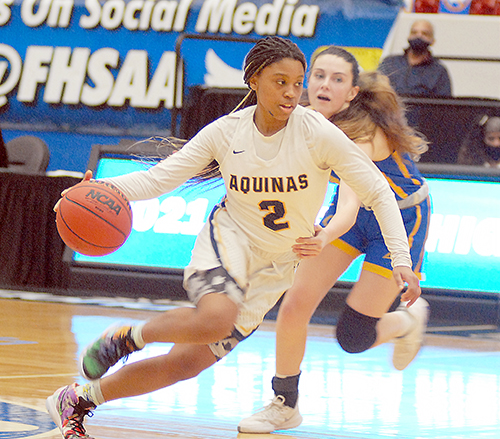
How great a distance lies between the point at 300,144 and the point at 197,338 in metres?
0.80

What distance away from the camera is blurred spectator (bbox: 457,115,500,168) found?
779 centimetres

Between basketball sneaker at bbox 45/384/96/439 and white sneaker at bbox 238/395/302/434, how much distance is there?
74 cm

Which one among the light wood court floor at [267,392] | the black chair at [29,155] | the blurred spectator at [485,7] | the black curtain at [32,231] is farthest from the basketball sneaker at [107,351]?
the blurred spectator at [485,7]

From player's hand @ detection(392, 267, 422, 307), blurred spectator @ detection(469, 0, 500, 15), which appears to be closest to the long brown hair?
player's hand @ detection(392, 267, 422, 307)

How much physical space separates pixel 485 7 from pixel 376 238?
8.26 m

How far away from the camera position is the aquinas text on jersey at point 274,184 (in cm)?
293

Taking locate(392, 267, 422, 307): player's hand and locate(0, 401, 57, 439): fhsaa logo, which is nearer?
locate(392, 267, 422, 307): player's hand

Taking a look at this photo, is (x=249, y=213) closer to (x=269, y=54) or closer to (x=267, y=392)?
(x=269, y=54)

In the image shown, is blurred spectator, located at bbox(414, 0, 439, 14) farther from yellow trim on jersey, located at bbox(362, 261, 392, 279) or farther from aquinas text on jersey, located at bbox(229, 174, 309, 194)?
aquinas text on jersey, located at bbox(229, 174, 309, 194)

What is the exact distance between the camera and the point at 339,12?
1087 cm

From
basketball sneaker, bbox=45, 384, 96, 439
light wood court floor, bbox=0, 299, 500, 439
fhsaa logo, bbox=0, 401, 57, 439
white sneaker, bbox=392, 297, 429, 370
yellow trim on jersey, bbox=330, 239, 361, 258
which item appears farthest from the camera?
white sneaker, bbox=392, 297, 429, 370

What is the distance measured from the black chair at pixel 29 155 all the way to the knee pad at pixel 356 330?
20.4 feet

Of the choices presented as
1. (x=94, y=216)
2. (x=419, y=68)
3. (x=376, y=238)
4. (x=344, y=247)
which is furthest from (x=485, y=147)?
(x=94, y=216)

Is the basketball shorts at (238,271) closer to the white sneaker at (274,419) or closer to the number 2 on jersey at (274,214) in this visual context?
the number 2 on jersey at (274,214)
